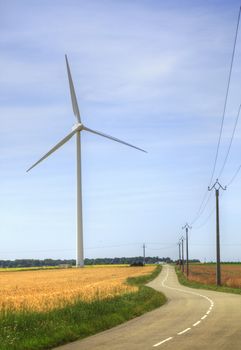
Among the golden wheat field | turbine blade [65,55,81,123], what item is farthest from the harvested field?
turbine blade [65,55,81,123]

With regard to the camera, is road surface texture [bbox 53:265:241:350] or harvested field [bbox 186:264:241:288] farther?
harvested field [bbox 186:264:241:288]

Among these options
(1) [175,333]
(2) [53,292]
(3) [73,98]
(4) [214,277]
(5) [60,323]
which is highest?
(3) [73,98]

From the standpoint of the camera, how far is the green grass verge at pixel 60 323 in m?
18.1

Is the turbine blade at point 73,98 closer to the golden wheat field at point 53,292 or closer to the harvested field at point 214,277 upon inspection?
the golden wheat field at point 53,292

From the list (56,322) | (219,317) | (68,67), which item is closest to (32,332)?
(56,322)

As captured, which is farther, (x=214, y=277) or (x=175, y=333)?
(x=214, y=277)

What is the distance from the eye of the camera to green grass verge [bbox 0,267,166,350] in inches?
712

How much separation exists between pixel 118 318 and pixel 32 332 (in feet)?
23.0

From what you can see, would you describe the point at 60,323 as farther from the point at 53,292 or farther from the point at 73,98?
the point at 73,98

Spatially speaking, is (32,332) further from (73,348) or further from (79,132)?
(79,132)

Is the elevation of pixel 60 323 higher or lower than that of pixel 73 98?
lower

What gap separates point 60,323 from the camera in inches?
857

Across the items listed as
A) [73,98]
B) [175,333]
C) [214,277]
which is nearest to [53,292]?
[175,333]

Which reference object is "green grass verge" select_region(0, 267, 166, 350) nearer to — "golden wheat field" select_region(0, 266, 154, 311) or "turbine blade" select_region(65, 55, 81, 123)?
"golden wheat field" select_region(0, 266, 154, 311)
